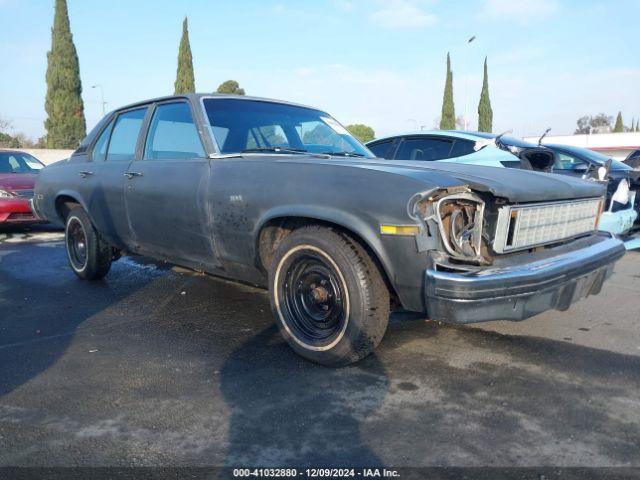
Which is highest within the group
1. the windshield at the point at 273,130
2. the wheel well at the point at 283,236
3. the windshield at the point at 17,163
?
the windshield at the point at 273,130

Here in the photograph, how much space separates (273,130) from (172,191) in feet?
2.94

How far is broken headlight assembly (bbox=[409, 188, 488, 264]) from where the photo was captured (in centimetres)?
263

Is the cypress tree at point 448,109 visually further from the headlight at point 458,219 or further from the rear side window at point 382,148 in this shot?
the headlight at point 458,219

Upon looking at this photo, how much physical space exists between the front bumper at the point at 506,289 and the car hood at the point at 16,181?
7.97 m

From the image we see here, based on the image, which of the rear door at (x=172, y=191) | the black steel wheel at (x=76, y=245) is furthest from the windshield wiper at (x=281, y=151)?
the black steel wheel at (x=76, y=245)

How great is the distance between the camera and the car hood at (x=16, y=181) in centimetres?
838

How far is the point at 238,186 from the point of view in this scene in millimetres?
3398

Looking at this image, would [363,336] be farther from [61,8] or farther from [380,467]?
[61,8]

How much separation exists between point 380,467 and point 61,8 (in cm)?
3241

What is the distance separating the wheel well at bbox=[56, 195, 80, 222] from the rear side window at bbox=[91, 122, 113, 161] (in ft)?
1.85

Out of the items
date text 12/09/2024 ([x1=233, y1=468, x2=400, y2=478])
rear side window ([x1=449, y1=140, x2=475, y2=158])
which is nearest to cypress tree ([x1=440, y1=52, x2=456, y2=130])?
rear side window ([x1=449, y1=140, x2=475, y2=158])

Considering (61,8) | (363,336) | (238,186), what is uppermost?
(61,8)

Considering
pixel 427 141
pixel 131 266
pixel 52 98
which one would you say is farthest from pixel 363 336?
pixel 52 98

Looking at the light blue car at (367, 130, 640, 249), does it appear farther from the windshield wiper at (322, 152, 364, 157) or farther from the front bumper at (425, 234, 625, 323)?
the front bumper at (425, 234, 625, 323)
